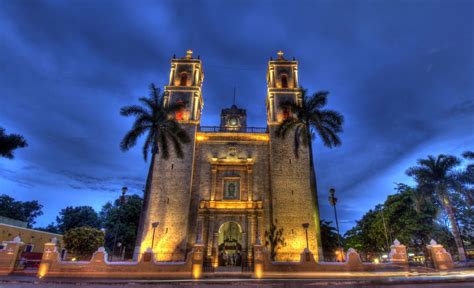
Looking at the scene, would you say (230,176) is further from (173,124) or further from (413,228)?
(413,228)

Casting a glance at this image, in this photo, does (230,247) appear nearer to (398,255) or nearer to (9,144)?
(398,255)

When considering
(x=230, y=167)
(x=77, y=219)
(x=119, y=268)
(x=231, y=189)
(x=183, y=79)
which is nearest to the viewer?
(x=119, y=268)

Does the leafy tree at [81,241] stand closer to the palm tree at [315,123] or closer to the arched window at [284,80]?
the palm tree at [315,123]

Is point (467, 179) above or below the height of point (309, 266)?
above

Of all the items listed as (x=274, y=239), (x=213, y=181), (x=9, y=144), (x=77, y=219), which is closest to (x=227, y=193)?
(x=213, y=181)

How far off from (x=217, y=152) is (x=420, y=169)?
20.2 metres

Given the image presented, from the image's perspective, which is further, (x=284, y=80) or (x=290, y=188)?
(x=284, y=80)

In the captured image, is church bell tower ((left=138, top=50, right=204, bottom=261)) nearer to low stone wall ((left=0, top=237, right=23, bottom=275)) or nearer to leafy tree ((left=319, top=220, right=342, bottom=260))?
low stone wall ((left=0, top=237, right=23, bottom=275))

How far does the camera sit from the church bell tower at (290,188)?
23.2 meters

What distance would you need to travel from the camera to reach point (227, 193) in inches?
1025

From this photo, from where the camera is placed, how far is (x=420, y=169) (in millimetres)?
24891

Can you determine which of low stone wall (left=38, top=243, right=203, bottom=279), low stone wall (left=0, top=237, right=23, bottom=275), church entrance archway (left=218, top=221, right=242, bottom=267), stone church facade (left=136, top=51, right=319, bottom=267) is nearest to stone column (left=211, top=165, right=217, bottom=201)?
stone church facade (left=136, top=51, right=319, bottom=267)

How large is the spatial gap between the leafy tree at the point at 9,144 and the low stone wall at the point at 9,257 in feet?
36.1

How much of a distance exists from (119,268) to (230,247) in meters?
13.7
